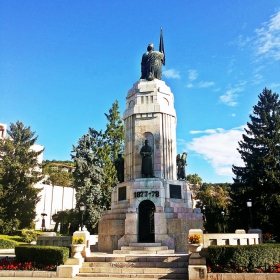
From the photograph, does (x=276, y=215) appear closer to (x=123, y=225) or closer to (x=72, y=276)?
(x=123, y=225)

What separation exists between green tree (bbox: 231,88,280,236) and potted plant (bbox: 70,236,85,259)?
21909mm

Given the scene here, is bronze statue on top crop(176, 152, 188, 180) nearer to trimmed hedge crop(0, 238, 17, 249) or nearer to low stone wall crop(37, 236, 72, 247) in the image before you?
low stone wall crop(37, 236, 72, 247)

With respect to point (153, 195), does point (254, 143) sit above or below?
above

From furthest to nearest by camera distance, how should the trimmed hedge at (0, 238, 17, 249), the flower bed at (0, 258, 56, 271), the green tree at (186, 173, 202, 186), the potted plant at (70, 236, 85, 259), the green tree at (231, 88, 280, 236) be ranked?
the green tree at (186, 173, 202, 186) < the green tree at (231, 88, 280, 236) < the trimmed hedge at (0, 238, 17, 249) < the potted plant at (70, 236, 85, 259) < the flower bed at (0, 258, 56, 271)

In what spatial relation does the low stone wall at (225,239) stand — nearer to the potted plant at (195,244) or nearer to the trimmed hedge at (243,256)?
the potted plant at (195,244)

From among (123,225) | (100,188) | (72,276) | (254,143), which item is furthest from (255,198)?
(72,276)

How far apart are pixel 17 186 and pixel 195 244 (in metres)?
31.0

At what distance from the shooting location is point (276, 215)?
96.4ft

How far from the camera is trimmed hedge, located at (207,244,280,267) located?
1119 cm

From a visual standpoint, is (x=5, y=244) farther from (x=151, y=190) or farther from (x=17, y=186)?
→ (x=151, y=190)

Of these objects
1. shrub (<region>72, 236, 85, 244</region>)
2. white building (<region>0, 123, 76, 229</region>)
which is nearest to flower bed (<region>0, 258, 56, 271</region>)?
shrub (<region>72, 236, 85, 244</region>)

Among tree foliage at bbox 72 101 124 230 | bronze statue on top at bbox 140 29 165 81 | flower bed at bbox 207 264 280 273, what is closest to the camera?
flower bed at bbox 207 264 280 273

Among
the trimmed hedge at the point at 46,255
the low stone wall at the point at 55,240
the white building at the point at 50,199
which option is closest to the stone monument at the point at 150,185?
the low stone wall at the point at 55,240

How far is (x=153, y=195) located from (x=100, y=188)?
19319mm
